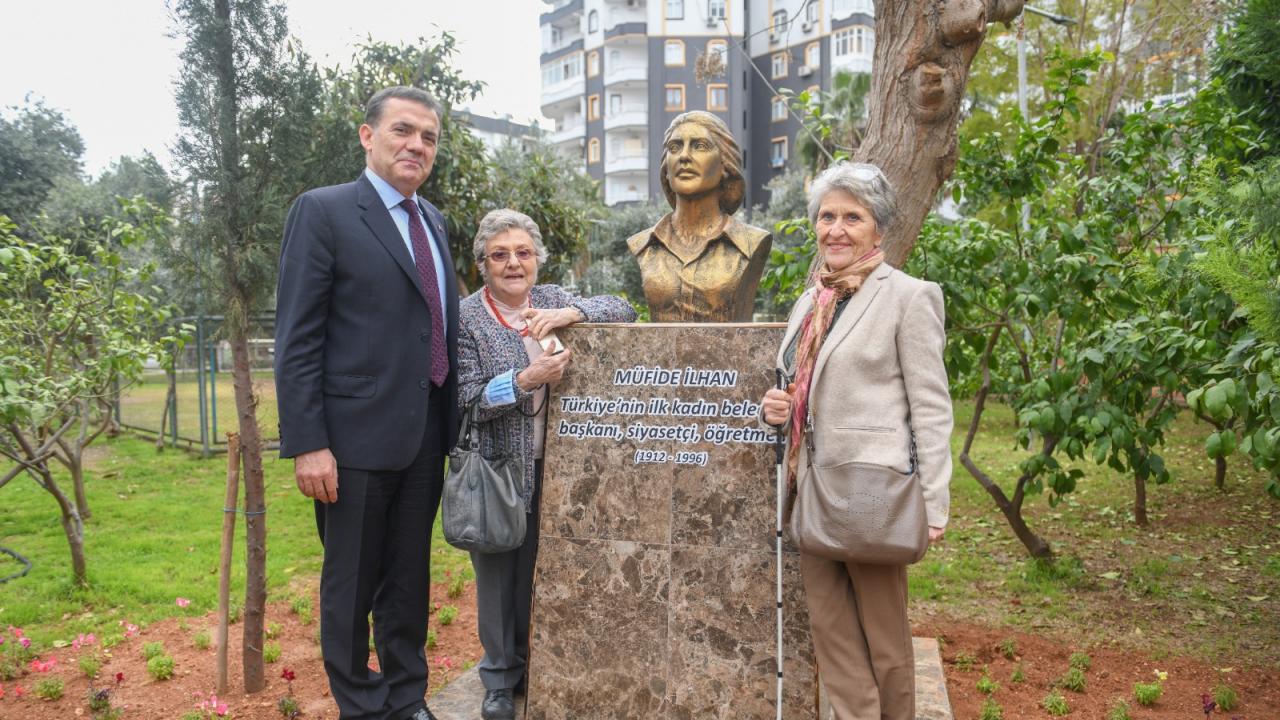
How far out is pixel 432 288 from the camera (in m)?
3.25

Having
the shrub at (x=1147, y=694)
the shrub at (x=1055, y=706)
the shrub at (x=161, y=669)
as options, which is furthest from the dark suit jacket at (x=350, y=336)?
the shrub at (x=1147, y=694)

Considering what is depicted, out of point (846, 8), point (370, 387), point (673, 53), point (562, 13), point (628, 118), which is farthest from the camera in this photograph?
point (562, 13)

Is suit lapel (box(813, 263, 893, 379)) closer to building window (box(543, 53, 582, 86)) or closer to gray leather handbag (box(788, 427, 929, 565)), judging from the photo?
gray leather handbag (box(788, 427, 929, 565))

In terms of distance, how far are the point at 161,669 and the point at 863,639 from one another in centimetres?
339

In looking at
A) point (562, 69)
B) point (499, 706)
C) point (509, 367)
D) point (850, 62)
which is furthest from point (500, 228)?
point (562, 69)

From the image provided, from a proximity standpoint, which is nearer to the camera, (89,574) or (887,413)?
(887,413)

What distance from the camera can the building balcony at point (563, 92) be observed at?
1601 inches

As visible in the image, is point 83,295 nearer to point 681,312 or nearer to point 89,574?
point 89,574

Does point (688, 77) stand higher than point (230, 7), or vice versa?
point (688, 77)

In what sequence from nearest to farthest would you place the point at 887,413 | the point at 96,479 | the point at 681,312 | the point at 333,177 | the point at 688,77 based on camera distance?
the point at 887,413 → the point at 681,312 → the point at 333,177 → the point at 96,479 → the point at 688,77

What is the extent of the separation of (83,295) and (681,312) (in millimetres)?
4201

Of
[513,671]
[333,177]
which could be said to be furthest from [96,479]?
[513,671]

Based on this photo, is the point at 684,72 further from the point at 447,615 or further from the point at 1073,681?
the point at 1073,681

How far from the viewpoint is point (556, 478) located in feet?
11.6
